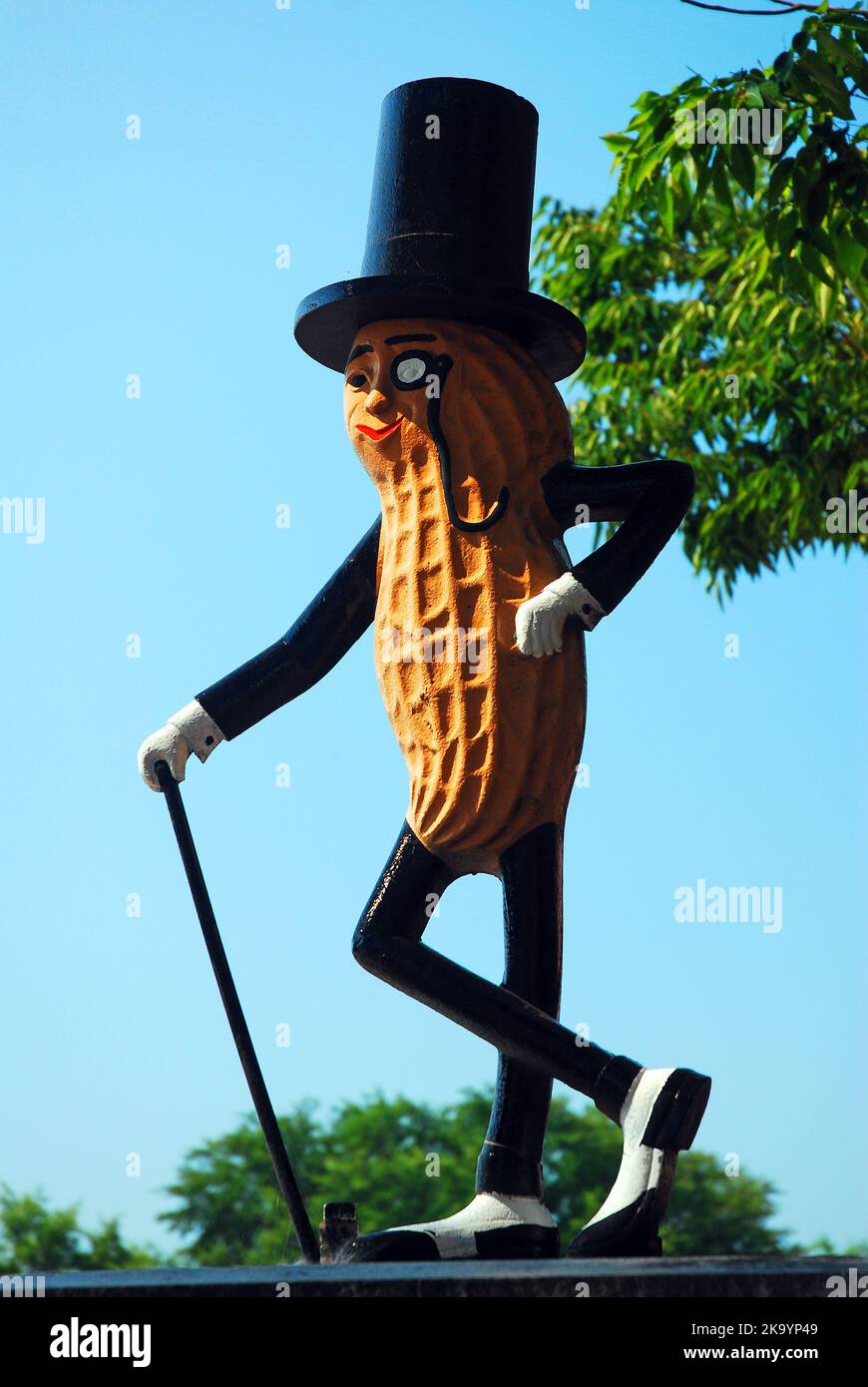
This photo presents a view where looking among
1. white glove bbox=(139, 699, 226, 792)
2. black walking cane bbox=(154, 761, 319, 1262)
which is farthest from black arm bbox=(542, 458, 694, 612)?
black walking cane bbox=(154, 761, 319, 1262)

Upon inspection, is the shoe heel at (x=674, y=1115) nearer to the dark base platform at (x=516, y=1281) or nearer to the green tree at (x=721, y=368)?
the dark base platform at (x=516, y=1281)

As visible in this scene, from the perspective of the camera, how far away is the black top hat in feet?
14.0

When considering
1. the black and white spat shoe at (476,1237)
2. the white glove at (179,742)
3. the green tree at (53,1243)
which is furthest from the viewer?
the green tree at (53,1243)

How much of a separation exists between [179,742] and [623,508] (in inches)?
54.4

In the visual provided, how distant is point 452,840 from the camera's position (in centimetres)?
406

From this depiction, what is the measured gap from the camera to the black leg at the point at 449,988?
3.72 m

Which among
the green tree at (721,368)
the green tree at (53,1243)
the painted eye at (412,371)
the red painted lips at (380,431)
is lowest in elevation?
the green tree at (53,1243)

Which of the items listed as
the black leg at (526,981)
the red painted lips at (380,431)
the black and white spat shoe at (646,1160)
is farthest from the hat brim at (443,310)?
the black and white spat shoe at (646,1160)

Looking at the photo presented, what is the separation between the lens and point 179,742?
14.7 feet

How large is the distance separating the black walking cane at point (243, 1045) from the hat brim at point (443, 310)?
140 centimetres
